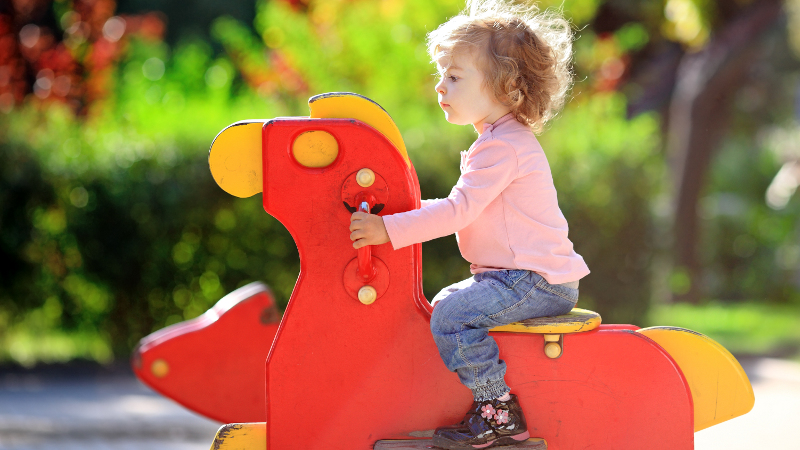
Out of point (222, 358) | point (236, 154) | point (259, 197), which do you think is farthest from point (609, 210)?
point (236, 154)

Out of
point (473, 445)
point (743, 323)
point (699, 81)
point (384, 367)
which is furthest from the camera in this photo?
point (699, 81)

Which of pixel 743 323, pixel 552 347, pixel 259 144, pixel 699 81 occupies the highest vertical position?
pixel 699 81

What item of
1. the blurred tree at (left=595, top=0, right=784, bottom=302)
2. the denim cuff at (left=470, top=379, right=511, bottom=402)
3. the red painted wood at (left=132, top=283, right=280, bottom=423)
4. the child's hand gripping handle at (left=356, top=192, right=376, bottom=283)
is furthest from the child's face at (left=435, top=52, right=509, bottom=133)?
the blurred tree at (left=595, top=0, right=784, bottom=302)

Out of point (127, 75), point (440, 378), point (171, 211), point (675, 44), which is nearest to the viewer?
point (440, 378)

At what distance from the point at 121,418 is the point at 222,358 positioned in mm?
1657

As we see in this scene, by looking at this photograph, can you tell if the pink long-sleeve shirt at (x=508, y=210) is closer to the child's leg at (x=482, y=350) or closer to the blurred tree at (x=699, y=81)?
the child's leg at (x=482, y=350)

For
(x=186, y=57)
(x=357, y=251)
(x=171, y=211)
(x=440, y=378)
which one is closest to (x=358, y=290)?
(x=357, y=251)

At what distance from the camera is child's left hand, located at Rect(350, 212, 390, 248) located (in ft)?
6.70

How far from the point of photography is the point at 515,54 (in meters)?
2.16

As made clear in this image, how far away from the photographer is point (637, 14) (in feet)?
38.3

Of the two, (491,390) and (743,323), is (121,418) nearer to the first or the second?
(491,390)

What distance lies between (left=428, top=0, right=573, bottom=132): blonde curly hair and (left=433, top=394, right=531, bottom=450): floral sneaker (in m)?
0.85

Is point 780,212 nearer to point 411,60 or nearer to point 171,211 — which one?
point 411,60

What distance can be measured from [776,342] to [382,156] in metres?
5.66
